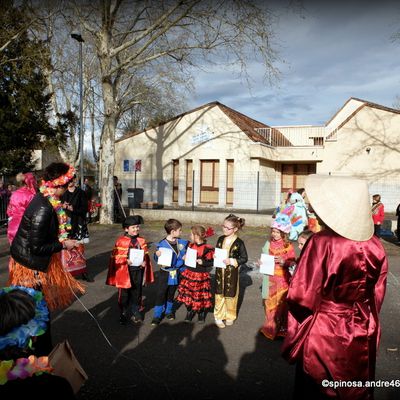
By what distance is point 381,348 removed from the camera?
4359mm

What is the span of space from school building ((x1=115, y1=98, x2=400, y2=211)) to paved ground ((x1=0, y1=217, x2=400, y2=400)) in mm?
12990

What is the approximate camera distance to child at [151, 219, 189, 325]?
497 cm

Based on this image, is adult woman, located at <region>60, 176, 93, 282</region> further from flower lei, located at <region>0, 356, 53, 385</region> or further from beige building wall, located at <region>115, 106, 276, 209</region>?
beige building wall, located at <region>115, 106, 276, 209</region>

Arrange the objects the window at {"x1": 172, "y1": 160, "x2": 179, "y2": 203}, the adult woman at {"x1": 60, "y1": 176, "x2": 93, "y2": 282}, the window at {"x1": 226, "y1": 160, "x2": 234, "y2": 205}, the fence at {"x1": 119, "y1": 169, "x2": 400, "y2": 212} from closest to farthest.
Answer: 1. the adult woman at {"x1": 60, "y1": 176, "x2": 93, "y2": 282}
2. the fence at {"x1": 119, "y1": 169, "x2": 400, "y2": 212}
3. the window at {"x1": 226, "y1": 160, "x2": 234, "y2": 205}
4. the window at {"x1": 172, "y1": 160, "x2": 179, "y2": 203}

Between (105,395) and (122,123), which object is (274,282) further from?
(122,123)

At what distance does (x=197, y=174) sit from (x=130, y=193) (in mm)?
4366

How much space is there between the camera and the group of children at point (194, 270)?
483 centimetres

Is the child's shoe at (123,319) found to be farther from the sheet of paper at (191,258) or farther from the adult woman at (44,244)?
the sheet of paper at (191,258)

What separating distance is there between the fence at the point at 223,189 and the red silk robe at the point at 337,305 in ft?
49.6

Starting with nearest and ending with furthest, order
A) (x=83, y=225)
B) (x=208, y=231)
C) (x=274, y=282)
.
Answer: (x=274, y=282) → (x=208, y=231) → (x=83, y=225)

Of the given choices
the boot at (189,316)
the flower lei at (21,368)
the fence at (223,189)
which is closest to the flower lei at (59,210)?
the boot at (189,316)

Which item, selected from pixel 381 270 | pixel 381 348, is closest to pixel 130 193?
pixel 381 348

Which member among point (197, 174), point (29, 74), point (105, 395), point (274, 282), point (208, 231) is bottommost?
point (105, 395)

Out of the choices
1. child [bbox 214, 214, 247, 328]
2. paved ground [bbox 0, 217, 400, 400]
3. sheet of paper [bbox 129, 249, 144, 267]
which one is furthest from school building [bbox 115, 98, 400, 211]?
sheet of paper [bbox 129, 249, 144, 267]
